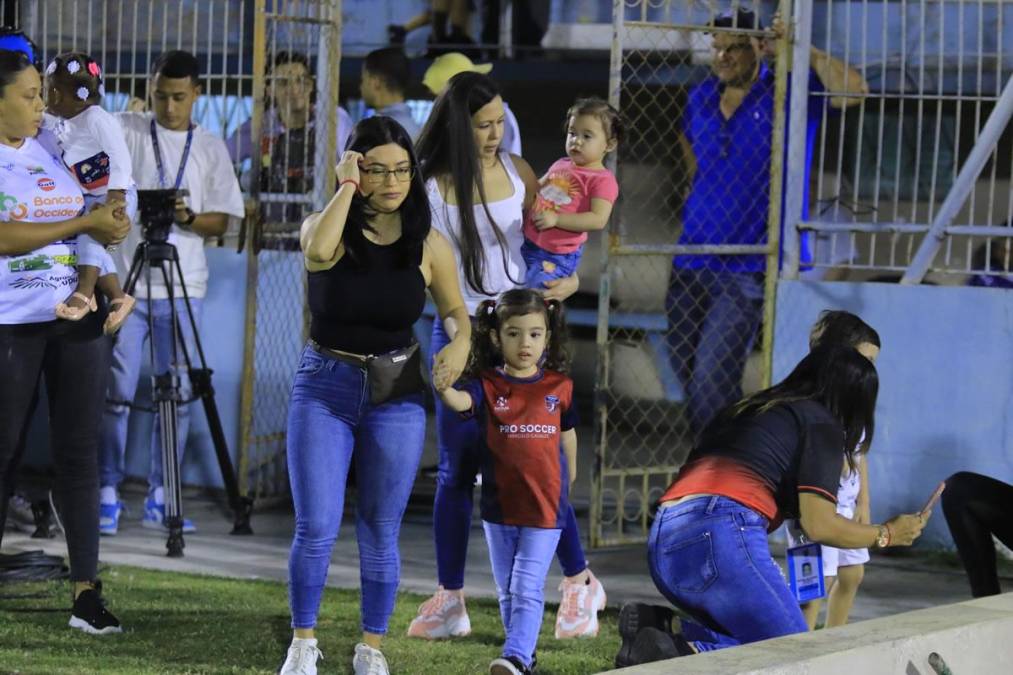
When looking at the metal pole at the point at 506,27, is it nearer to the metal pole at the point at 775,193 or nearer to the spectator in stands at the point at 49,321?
the metal pole at the point at 775,193

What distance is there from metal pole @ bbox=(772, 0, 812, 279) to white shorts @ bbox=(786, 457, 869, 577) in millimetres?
2296

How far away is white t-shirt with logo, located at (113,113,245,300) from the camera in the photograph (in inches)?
326

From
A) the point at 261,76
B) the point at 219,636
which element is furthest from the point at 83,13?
the point at 219,636

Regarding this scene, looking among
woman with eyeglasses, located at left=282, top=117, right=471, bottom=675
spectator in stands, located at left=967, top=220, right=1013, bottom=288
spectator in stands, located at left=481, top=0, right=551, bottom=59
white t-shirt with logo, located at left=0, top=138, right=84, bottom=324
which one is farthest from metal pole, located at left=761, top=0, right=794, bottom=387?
spectator in stands, located at left=481, top=0, right=551, bottom=59

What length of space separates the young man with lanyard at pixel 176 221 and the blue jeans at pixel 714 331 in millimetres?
2227

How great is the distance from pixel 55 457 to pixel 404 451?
1.43 m

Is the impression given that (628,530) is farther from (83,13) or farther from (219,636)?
(83,13)

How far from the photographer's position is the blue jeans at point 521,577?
554 cm

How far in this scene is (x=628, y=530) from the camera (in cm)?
861

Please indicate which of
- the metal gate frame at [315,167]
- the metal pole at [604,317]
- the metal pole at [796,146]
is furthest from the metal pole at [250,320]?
the metal pole at [796,146]

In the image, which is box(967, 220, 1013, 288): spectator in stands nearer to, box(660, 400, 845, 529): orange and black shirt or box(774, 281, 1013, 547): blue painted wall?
box(774, 281, 1013, 547): blue painted wall

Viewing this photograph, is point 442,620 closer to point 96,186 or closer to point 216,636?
point 216,636

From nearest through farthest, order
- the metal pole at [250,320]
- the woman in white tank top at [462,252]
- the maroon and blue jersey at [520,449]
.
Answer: the maroon and blue jersey at [520,449]
the woman in white tank top at [462,252]
the metal pole at [250,320]

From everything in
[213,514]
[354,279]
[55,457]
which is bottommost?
[213,514]
